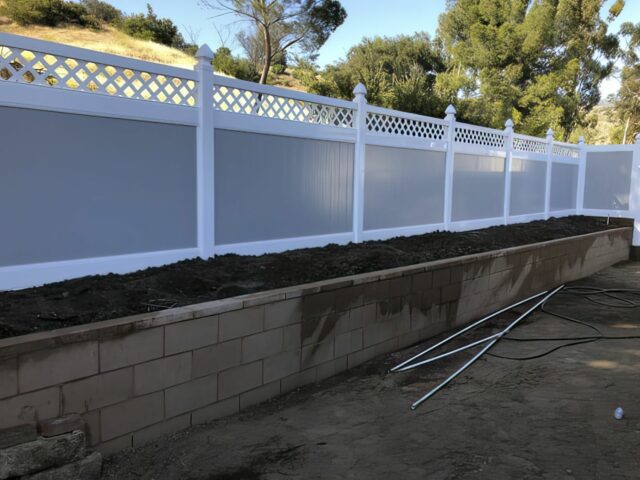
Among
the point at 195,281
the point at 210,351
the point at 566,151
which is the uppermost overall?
the point at 566,151

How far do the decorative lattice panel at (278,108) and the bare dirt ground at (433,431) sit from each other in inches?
113

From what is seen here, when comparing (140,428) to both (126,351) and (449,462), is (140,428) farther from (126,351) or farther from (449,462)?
(449,462)

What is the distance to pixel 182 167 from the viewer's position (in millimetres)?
4617

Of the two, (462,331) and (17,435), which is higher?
(17,435)

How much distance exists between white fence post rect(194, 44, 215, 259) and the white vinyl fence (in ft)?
0.04

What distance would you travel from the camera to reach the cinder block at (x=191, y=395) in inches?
123

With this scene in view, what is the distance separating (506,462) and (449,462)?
0.32 m

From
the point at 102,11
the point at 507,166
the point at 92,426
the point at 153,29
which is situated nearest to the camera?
the point at 92,426

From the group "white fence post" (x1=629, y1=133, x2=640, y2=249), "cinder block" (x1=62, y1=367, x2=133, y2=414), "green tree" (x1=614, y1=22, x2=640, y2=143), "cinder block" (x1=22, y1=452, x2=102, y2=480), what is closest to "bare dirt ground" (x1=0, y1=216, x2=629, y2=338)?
"cinder block" (x1=62, y1=367, x2=133, y2=414)

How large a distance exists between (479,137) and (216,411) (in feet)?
24.3

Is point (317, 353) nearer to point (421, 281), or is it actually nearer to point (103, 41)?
point (421, 281)

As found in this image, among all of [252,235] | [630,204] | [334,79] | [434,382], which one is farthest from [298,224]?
[334,79]

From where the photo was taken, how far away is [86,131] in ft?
13.0

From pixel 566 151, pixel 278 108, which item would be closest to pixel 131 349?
pixel 278 108
